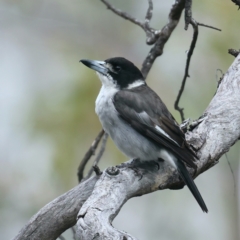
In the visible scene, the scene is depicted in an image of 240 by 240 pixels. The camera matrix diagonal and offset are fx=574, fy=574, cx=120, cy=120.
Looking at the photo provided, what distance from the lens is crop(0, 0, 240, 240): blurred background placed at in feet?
15.0

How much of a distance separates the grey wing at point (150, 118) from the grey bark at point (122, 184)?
110mm

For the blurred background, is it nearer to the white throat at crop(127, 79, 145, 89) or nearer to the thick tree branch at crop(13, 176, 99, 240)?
the white throat at crop(127, 79, 145, 89)

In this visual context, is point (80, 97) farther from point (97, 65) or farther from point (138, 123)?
point (138, 123)

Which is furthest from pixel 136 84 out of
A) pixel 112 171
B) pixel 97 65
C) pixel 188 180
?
pixel 112 171

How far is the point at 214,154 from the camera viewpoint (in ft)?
10.0

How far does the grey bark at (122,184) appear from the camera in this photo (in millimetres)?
2303

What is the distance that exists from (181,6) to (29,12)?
7.25 feet

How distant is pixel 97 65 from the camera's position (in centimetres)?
365

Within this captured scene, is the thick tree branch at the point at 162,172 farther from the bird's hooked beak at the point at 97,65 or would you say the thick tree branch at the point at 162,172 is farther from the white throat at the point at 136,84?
the bird's hooked beak at the point at 97,65

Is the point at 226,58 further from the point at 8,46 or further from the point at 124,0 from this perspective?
the point at 8,46

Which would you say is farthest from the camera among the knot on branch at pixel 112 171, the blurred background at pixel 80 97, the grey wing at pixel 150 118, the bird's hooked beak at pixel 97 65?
the blurred background at pixel 80 97

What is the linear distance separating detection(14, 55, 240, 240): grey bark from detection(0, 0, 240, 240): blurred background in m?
1.05

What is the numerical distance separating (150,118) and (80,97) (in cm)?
126

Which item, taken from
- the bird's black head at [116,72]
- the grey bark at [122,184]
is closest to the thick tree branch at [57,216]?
the grey bark at [122,184]
